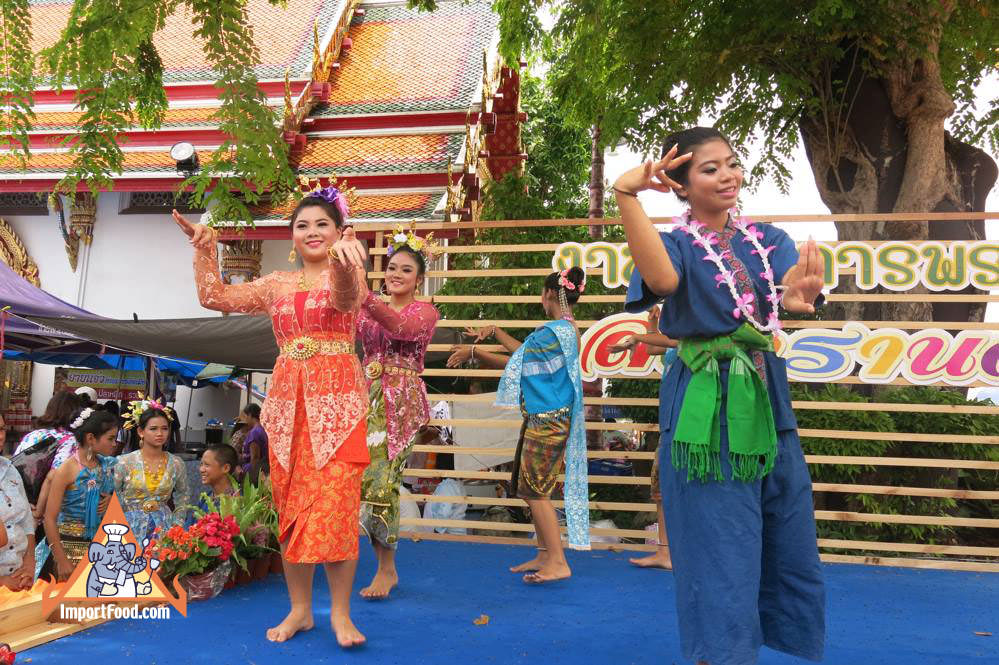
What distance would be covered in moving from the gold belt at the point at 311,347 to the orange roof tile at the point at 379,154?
7735 mm

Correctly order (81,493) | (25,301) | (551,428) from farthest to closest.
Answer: (25,301), (81,493), (551,428)

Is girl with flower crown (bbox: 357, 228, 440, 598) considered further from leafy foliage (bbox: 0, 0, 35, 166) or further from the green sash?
leafy foliage (bbox: 0, 0, 35, 166)

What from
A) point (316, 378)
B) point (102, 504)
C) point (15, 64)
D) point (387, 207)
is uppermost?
point (387, 207)

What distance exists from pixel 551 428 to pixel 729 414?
7.18 ft

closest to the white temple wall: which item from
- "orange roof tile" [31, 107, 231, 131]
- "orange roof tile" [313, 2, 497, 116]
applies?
"orange roof tile" [31, 107, 231, 131]

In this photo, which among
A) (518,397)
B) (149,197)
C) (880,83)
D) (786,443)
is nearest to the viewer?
(786,443)

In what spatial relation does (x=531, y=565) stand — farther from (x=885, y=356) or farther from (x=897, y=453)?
(x=897, y=453)

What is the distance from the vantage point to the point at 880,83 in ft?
22.1

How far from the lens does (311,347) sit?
10.3ft

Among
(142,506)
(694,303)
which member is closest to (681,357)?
(694,303)

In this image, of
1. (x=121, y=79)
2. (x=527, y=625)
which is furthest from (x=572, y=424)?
(x=121, y=79)

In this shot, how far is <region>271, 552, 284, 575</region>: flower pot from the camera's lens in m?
4.36

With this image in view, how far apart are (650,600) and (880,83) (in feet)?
16.8

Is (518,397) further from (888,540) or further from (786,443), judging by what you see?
(888,540)
